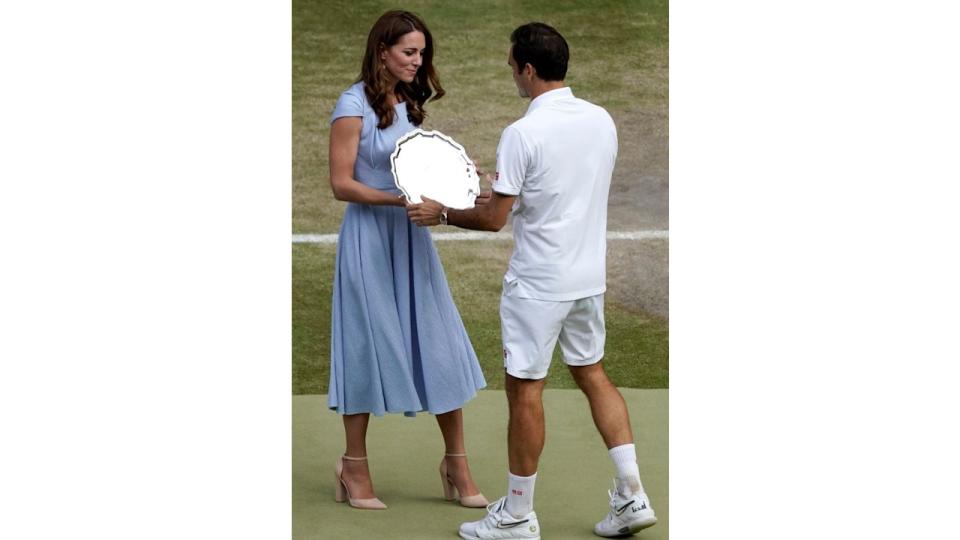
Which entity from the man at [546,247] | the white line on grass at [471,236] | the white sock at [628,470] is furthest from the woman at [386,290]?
the white line on grass at [471,236]

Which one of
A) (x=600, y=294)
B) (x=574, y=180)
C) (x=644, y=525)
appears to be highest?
(x=574, y=180)

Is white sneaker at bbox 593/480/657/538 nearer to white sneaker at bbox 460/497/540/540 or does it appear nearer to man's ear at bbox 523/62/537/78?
white sneaker at bbox 460/497/540/540

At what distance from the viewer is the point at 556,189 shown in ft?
20.5

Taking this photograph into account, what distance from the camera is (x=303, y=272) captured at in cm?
884

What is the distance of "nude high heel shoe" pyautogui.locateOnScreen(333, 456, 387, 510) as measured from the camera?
6953 mm

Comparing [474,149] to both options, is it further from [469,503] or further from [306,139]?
[469,503]

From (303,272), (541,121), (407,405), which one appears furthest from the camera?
(303,272)

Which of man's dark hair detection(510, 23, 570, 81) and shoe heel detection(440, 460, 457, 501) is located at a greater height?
man's dark hair detection(510, 23, 570, 81)

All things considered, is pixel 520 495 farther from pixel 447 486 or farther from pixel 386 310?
pixel 386 310

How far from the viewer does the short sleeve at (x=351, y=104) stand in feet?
21.8

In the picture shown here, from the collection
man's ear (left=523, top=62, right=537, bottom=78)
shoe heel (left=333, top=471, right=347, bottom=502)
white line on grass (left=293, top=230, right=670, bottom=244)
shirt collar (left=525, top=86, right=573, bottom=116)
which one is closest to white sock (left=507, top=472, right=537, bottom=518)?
shoe heel (left=333, top=471, right=347, bottom=502)

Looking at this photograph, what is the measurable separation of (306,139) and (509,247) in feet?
4.06

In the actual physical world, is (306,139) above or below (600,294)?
above

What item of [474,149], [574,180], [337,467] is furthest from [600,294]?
[474,149]
